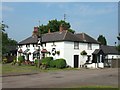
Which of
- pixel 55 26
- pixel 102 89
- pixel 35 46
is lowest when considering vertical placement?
pixel 102 89

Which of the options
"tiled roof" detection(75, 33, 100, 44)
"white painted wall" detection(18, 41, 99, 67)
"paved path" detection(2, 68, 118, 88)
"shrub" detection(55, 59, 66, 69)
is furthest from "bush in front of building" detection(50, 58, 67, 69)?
"paved path" detection(2, 68, 118, 88)

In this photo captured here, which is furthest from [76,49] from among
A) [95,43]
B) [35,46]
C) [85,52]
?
[35,46]

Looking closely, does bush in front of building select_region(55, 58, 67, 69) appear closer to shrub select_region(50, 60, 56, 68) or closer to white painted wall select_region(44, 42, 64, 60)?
shrub select_region(50, 60, 56, 68)

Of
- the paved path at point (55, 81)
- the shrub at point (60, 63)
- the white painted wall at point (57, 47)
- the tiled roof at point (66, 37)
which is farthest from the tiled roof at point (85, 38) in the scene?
the paved path at point (55, 81)

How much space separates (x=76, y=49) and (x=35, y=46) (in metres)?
9.34

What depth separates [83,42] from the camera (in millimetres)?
49125

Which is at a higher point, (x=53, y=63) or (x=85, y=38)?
(x=85, y=38)

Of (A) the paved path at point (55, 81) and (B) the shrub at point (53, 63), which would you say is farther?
(B) the shrub at point (53, 63)

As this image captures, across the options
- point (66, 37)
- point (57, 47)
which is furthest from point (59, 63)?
point (66, 37)

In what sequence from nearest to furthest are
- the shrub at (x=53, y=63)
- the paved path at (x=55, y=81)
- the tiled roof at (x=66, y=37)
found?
the paved path at (x=55, y=81) < the shrub at (x=53, y=63) < the tiled roof at (x=66, y=37)

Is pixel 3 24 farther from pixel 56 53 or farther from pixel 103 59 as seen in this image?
pixel 103 59

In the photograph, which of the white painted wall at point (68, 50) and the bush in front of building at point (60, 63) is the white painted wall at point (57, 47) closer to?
the white painted wall at point (68, 50)

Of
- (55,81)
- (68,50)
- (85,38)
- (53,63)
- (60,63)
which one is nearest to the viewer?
(55,81)

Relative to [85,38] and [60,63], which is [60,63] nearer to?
[60,63]
